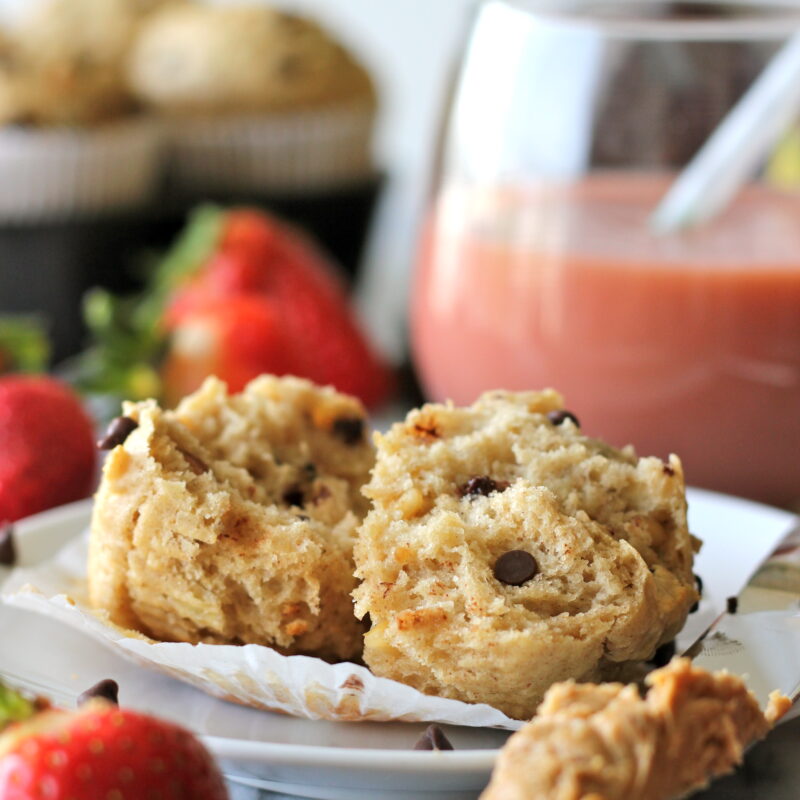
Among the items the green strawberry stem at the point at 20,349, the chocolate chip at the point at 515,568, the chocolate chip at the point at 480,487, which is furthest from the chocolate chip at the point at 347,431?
the green strawberry stem at the point at 20,349

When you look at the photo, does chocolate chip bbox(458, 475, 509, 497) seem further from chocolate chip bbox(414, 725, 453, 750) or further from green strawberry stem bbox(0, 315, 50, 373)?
green strawberry stem bbox(0, 315, 50, 373)

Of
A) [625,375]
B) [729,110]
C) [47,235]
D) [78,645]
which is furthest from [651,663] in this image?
[47,235]

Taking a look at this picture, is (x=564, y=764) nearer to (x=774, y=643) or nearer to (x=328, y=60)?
(x=774, y=643)

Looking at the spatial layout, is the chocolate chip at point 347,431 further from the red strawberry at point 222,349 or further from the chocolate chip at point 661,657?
the red strawberry at point 222,349

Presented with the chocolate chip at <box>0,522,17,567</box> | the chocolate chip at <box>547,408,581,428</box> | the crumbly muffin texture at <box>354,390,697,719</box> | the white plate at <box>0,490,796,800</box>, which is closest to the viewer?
the white plate at <box>0,490,796,800</box>

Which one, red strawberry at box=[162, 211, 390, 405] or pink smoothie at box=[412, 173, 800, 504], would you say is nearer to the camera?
pink smoothie at box=[412, 173, 800, 504]

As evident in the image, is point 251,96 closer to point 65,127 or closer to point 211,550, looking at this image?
point 65,127

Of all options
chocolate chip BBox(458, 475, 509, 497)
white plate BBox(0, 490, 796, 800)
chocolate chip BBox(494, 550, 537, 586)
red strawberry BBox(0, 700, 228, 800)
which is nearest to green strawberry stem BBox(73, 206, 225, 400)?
white plate BBox(0, 490, 796, 800)
